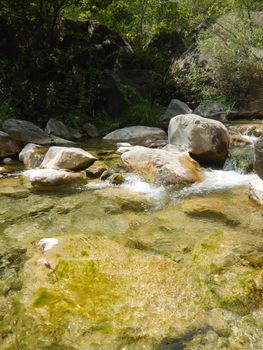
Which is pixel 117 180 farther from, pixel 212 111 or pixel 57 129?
pixel 212 111

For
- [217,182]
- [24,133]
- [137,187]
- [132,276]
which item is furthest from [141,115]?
[132,276]

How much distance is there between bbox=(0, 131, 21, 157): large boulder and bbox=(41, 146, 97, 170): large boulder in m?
1.45

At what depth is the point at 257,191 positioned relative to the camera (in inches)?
187

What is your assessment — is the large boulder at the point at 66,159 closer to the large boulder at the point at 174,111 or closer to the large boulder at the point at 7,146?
the large boulder at the point at 7,146

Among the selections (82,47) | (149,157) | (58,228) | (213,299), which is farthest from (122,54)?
(213,299)

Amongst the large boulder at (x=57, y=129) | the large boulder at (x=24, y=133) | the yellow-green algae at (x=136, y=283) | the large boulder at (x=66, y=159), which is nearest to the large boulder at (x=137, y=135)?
the large boulder at (x=57, y=129)

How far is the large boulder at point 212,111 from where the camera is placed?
37.8ft

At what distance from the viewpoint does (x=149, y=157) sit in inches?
243

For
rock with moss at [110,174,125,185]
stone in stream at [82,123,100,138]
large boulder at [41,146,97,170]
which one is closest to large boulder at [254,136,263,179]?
rock with moss at [110,174,125,185]

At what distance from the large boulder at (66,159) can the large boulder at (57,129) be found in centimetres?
312

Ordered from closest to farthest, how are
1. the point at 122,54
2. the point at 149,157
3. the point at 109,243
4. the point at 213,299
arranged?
1. the point at 213,299
2. the point at 109,243
3. the point at 149,157
4. the point at 122,54

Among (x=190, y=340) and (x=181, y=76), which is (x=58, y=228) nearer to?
(x=190, y=340)

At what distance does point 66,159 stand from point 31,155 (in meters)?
1.20

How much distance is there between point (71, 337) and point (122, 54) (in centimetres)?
1289
